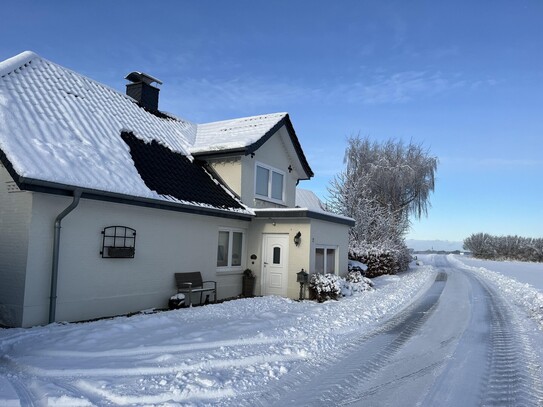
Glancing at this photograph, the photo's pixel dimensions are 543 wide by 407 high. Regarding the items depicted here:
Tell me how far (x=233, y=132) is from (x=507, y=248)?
186ft

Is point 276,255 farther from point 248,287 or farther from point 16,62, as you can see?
point 16,62

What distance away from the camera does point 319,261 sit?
1445 centimetres

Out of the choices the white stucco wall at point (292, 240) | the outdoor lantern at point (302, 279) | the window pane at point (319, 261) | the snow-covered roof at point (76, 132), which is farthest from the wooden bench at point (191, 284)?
the window pane at point (319, 261)

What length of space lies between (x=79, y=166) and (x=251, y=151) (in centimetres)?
662

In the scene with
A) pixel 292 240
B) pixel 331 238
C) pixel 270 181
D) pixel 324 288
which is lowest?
pixel 324 288

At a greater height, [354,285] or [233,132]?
[233,132]

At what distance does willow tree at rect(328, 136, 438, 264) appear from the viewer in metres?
27.2

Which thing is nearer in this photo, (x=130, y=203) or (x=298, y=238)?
(x=130, y=203)

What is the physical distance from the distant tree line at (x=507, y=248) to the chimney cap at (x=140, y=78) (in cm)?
5734

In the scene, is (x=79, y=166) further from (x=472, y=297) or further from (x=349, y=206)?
(x=349, y=206)

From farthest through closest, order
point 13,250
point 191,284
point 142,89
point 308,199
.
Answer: point 308,199 < point 142,89 < point 191,284 < point 13,250

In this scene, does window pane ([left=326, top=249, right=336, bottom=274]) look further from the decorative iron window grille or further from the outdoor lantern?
the decorative iron window grille

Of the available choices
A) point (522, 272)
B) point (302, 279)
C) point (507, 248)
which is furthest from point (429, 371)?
point (507, 248)

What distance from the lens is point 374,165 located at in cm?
3303
